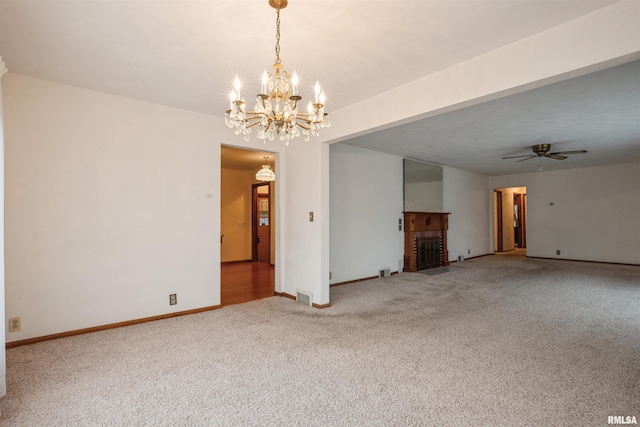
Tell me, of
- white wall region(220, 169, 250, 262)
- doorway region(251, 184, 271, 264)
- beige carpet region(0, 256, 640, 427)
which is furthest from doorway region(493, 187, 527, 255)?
white wall region(220, 169, 250, 262)

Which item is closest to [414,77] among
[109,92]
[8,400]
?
[109,92]

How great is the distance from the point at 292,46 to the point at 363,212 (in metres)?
3.82

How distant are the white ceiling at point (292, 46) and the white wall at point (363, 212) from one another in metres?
1.87

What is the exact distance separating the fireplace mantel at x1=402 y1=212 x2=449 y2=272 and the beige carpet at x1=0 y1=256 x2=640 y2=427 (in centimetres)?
253

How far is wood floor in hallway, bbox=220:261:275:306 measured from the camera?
4.79m

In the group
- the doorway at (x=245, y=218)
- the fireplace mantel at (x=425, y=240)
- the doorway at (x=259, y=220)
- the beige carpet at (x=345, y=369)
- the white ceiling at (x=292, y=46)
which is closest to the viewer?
the beige carpet at (x=345, y=369)

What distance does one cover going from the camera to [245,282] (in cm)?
579

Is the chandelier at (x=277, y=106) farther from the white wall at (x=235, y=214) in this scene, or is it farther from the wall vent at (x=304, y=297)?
the white wall at (x=235, y=214)

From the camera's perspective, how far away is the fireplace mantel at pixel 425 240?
6.77 meters

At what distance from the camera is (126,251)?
137 inches

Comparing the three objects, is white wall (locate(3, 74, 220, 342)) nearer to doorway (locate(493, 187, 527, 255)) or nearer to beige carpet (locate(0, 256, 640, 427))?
beige carpet (locate(0, 256, 640, 427))

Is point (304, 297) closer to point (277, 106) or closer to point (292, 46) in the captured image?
point (277, 106)

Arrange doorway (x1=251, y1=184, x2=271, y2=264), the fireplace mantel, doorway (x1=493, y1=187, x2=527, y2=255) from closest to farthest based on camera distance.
A: 1. the fireplace mantel
2. doorway (x1=251, y1=184, x2=271, y2=264)
3. doorway (x1=493, y1=187, x2=527, y2=255)

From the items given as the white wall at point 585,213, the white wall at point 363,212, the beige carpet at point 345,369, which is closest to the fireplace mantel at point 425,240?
the white wall at point 363,212
